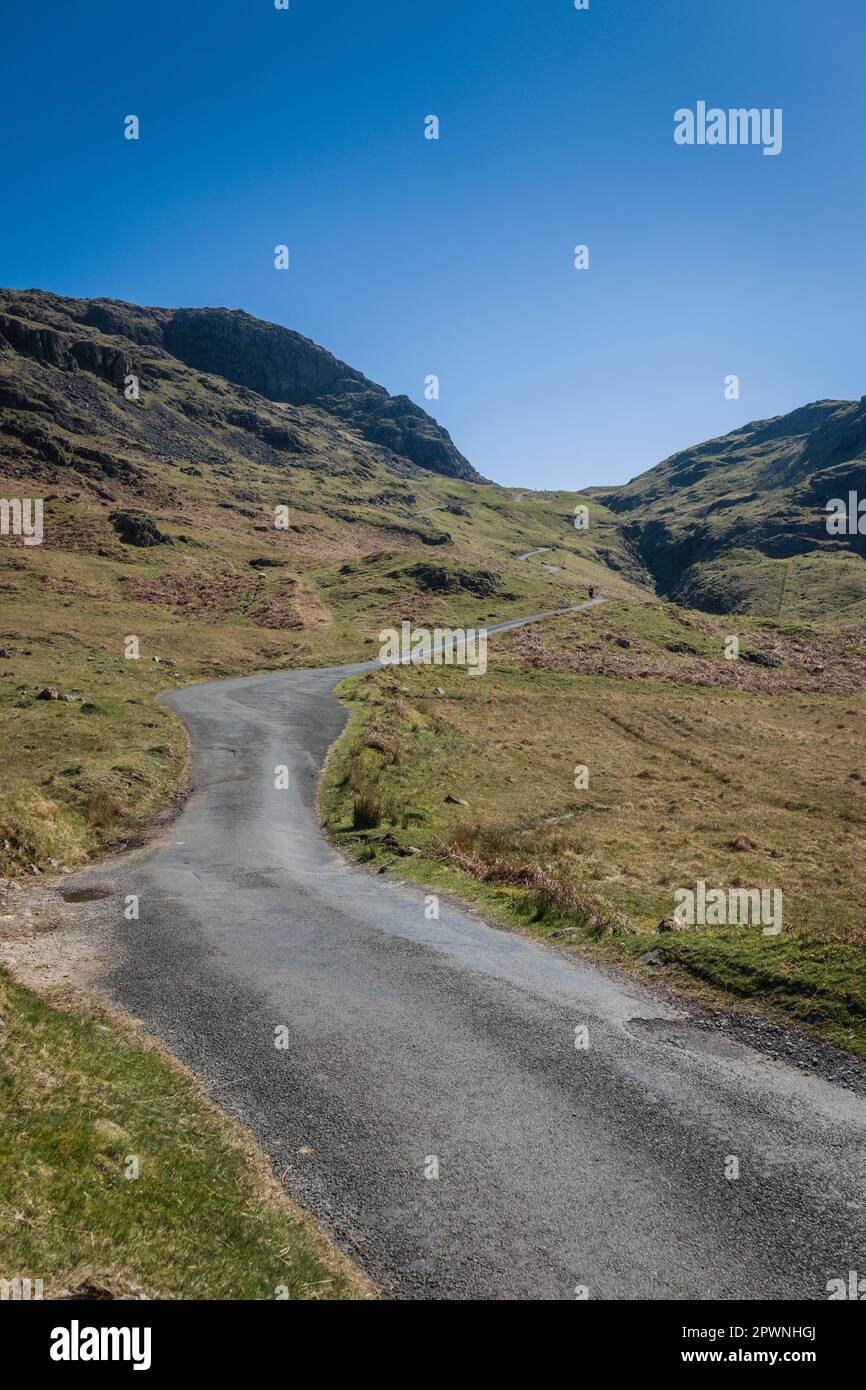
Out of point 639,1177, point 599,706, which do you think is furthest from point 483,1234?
point 599,706

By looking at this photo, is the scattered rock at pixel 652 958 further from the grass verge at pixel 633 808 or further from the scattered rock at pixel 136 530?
the scattered rock at pixel 136 530

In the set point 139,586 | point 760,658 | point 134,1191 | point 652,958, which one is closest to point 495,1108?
point 134,1191

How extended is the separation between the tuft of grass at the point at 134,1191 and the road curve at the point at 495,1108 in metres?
0.49

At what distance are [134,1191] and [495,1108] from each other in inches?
168

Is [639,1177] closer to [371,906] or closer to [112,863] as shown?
[371,906]

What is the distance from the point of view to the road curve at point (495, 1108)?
6.20 metres

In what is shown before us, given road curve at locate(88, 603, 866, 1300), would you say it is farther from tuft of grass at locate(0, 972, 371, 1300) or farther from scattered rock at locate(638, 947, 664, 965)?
scattered rock at locate(638, 947, 664, 965)

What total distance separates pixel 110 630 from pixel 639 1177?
64.2 meters

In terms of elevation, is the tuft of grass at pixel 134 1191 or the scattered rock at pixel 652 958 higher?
the tuft of grass at pixel 134 1191

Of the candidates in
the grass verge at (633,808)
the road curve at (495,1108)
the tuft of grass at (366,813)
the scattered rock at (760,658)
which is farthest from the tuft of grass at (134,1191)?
the scattered rock at (760,658)

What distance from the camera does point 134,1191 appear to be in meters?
6.25

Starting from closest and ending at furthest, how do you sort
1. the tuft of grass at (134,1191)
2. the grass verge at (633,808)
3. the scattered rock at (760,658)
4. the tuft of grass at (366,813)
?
the tuft of grass at (134,1191), the grass verge at (633,808), the tuft of grass at (366,813), the scattered rock at (760,658)

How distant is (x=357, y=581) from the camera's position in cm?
9881

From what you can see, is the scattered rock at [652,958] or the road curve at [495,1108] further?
the scattered rock at [652,958]
